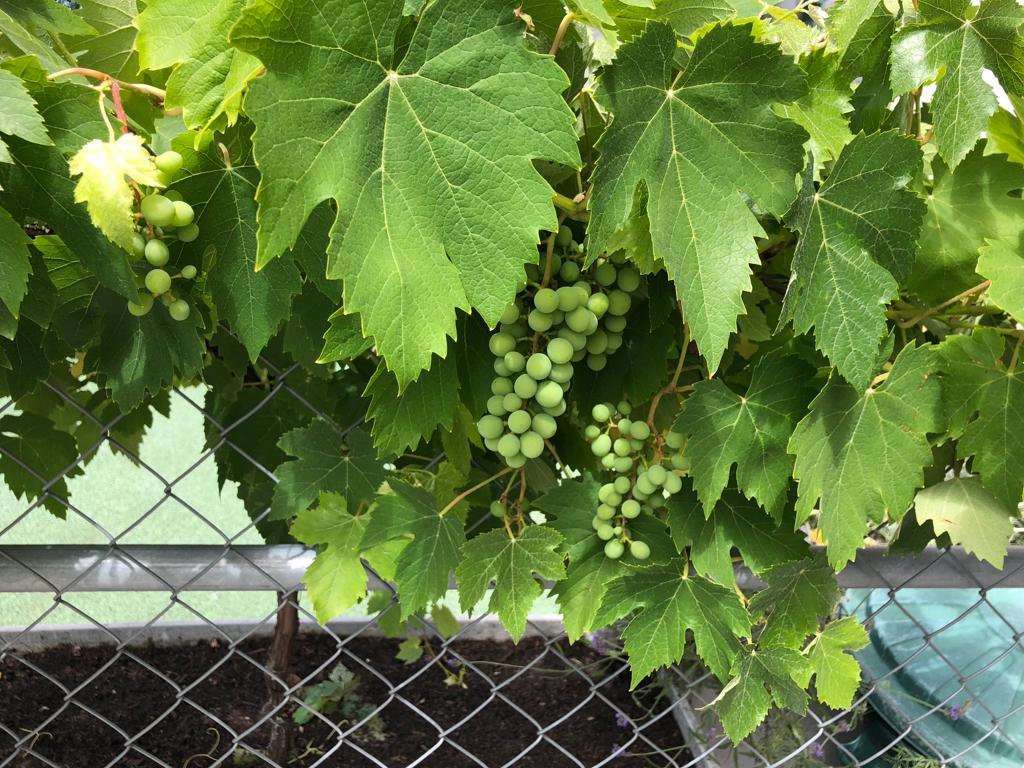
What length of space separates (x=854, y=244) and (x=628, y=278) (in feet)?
0.74

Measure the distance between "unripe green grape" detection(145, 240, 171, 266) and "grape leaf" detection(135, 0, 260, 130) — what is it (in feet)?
0.35

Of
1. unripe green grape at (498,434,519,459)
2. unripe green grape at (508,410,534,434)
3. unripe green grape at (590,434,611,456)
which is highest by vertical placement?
unripe green grape at (508,410,534,434)

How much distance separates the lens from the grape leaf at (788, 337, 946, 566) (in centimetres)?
91

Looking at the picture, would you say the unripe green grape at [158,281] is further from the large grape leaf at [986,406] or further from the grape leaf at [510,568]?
the large grape leaf at [986,406]

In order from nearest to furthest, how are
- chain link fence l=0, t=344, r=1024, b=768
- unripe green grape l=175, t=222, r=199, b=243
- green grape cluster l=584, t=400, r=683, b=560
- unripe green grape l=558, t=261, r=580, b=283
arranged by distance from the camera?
unripe green grape l=175, t=222, r=199, b=243 → unripe green grape l=558, t=261, r=580, b=283 → green grape cluster l=584, t=400, r=683, b=560 → chain link fence l=0, t=344, r=1024, b=768

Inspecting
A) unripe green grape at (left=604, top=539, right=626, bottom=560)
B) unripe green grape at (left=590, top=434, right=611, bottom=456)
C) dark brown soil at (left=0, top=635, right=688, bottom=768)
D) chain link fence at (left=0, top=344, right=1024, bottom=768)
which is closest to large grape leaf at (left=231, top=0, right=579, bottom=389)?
unripe green grape at (left=590, top=434, right=611, bottom=456)

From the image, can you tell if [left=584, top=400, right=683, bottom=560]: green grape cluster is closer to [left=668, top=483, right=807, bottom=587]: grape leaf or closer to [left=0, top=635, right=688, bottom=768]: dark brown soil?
[left=668, top=483, right=807, bottom=587]: grape leaf

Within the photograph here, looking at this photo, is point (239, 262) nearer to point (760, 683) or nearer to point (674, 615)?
point (674, 615)

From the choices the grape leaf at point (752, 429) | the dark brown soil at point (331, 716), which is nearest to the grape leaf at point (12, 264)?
the grape leaf at point (752, 429)

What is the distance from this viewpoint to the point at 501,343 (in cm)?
90

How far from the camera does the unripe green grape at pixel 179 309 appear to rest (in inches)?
32.4

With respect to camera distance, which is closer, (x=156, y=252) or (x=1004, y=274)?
(x=156, y=252)

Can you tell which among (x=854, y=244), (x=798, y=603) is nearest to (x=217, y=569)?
(x=798, y=603)

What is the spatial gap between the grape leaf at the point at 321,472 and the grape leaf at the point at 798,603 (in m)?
0.51
